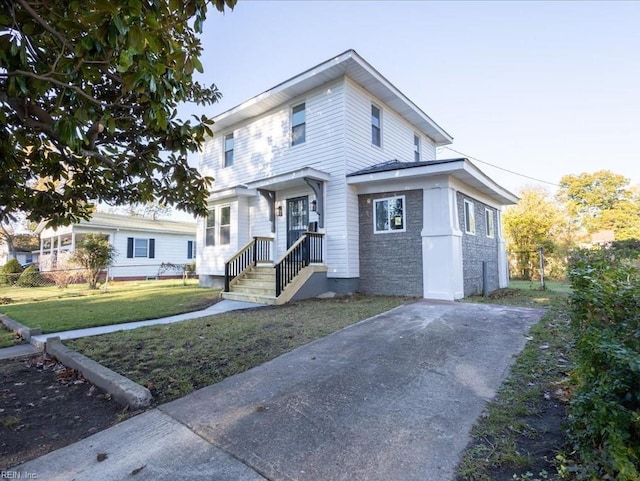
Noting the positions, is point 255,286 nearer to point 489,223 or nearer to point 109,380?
point 109,380

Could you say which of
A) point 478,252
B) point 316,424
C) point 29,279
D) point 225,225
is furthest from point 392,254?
point 29,279

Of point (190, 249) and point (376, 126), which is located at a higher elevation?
point (376, 126)

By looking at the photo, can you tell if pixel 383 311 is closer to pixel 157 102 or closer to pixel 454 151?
pixel 157 102

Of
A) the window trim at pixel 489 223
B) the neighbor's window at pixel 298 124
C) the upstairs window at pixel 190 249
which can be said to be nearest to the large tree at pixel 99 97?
the neighbor's window at pixel 298 124

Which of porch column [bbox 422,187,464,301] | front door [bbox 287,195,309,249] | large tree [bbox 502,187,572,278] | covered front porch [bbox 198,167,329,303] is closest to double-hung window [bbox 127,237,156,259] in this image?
covered front porch [bbox 198,167,329,303]

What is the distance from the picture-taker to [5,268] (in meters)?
18.2

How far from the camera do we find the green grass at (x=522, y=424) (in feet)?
6.58

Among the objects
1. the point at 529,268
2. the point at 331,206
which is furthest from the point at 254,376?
the point at 529,268

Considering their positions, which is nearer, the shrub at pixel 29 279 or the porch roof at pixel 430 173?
the porch roof at pixel 430 173

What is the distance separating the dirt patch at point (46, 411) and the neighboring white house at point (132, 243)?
16116 mm

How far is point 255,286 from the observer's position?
939 cm

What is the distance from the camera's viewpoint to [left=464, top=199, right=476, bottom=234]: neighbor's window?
10203mm

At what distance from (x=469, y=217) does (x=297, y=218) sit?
5.68 m

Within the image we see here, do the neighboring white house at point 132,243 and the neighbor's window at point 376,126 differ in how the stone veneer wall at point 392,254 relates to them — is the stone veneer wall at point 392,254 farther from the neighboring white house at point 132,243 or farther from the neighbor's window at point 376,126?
the neighboring white house at point 132,243
